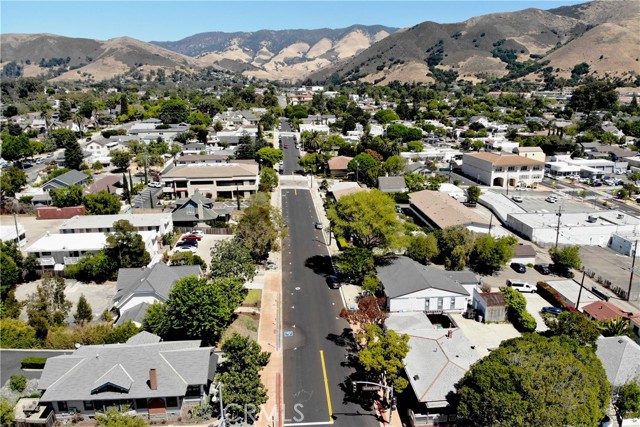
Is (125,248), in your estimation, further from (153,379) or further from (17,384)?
(153,379)

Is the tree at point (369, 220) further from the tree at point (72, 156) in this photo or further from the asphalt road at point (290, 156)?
the tree at point (72, 156)

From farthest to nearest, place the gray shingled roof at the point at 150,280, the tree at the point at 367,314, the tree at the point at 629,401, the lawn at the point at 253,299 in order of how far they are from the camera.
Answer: the lawn at the point at 253,299 → the gray shingled roof at the point at 150,280 → the tree at the point at 367,314 → the tree at the point at 629,401

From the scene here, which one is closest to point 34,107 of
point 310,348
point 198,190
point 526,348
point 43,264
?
point 198,190

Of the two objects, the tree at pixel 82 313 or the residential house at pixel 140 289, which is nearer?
the tree at pixel 82 313

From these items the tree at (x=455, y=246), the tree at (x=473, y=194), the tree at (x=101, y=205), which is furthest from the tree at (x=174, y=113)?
the tree at (x=455, y=246)

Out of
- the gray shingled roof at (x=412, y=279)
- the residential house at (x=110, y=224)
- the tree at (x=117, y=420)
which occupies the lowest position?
the tree at (x=117, y=420)

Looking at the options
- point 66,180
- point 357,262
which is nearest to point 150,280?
point 357,262
